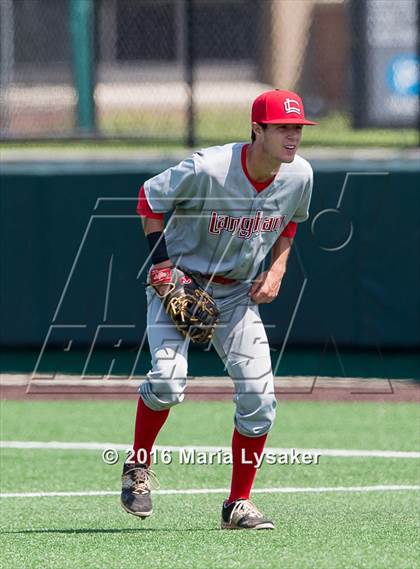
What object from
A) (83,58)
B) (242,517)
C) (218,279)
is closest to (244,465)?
(242,517)

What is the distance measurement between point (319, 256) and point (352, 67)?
8.05 ft

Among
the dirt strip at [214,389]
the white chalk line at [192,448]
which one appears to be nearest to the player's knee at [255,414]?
the white chalk line at [192,448]

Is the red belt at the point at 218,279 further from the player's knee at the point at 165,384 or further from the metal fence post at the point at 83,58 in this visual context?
the metal fence post at the point at 83,58

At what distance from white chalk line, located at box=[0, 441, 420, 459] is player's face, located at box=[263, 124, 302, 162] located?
8.82ft

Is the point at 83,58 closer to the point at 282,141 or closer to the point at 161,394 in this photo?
the point at 282,141

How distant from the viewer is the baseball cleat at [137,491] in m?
5.57

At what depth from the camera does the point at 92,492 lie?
6668 millimetres

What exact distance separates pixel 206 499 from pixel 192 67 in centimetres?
486

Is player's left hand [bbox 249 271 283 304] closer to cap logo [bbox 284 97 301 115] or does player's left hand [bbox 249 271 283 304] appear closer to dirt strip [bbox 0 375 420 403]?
cap logo [bbox 284 97 301 115]

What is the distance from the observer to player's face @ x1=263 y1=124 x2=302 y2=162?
5453mm

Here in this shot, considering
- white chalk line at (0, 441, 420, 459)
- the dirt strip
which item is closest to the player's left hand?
white chalk line at (0, 441, 420, 459)

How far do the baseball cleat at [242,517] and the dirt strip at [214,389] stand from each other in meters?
3.80

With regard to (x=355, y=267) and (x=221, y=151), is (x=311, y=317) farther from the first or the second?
(x=221, y=151)

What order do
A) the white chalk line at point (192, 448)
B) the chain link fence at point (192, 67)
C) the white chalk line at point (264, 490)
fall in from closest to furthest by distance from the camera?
the white chalk line at point (264, 490)
the white chalk line at point (192, 448)
the chain link fence at point (192, 67)
